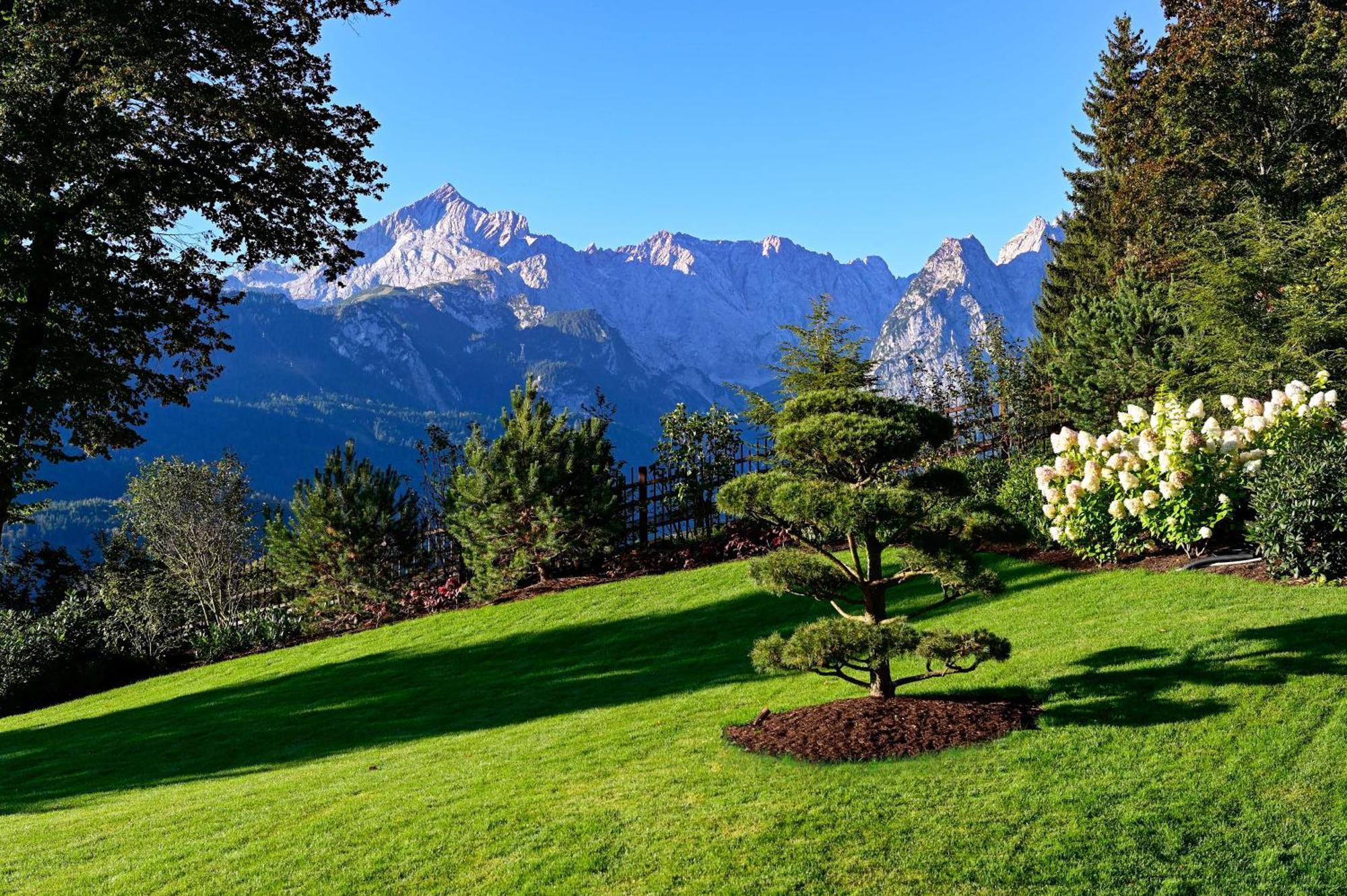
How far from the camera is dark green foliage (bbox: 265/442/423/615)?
607 inches

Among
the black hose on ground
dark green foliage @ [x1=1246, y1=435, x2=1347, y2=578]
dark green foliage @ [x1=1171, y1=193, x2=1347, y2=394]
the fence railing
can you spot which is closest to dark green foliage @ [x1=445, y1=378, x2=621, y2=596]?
the fence railing

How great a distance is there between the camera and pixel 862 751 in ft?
18.2

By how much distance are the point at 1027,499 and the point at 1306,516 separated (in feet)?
13.6

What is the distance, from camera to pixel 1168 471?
9.68 meters

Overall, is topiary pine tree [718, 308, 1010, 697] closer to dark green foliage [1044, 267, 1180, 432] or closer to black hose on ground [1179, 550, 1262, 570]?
black hose on ground [1179, 550, 1262, 570]

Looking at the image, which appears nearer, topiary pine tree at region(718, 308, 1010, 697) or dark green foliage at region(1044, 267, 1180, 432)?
topiary pine tree at region(718, 308, 1010, 697)

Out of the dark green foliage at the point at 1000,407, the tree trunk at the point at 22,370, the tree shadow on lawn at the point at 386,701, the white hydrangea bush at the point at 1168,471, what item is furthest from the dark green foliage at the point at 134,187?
the dark green foliage at the point at 1000,407

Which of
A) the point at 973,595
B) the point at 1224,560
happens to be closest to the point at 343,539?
the point at 973,595

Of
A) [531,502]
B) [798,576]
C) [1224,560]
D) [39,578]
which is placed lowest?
Result: [1224,560]

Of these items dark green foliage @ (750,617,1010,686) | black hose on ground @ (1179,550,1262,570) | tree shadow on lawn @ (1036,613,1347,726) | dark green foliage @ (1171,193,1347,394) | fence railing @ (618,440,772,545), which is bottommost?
tree shadow on lawn @ (1036,613,1347,726)

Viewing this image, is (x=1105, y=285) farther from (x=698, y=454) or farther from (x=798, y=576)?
(x=798, y=576)

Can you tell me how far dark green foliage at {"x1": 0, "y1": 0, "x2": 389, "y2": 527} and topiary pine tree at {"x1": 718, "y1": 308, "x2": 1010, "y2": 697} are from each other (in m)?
6.39

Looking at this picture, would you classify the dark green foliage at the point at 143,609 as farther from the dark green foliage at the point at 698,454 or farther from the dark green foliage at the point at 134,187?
the dark green foliage at the point at 698,454

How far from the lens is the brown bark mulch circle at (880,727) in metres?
5.58
